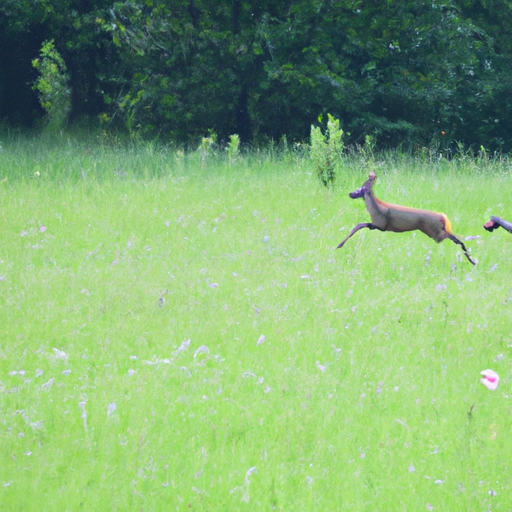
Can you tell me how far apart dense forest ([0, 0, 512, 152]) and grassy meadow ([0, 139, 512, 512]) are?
783cm

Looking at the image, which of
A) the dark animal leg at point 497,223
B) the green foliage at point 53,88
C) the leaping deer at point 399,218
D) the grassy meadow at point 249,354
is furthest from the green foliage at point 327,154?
the green foliage at point 53,88

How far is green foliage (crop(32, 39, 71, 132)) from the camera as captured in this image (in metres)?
17.2

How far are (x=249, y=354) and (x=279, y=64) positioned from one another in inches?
485

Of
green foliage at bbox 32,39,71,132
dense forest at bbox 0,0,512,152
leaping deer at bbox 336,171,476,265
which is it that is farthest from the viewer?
green foliage at bbox 32,39,71,132

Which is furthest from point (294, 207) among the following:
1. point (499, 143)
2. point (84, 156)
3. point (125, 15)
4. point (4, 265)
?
point (499, 143)

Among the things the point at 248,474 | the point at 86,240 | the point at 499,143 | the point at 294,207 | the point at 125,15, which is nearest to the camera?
the point at 248,474

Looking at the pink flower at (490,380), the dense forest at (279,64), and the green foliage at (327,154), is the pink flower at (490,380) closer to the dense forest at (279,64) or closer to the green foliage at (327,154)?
the green foliage at (327,154)

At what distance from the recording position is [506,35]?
19.2 meters

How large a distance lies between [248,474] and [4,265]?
3896 mm

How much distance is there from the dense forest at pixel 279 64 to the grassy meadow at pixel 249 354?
7.83 meters

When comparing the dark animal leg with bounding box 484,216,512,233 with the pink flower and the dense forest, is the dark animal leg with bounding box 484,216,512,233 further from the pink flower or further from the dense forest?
the dense forest

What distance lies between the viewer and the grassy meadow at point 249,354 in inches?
141

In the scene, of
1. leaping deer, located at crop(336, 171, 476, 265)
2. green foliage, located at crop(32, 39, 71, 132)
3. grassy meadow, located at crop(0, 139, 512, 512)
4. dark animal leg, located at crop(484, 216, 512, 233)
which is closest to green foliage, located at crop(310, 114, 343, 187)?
grassy meadow, located at crop(0, 139, 512, 512)

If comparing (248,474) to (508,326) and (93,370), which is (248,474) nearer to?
(93,370)
